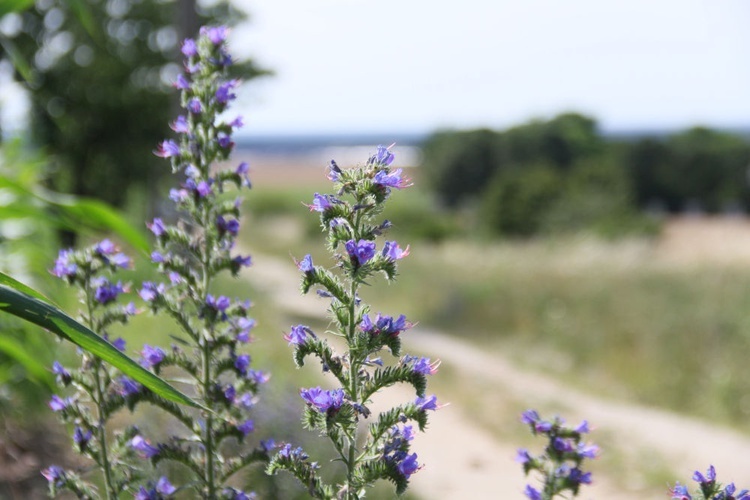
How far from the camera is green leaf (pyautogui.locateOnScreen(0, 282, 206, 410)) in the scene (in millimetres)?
1355

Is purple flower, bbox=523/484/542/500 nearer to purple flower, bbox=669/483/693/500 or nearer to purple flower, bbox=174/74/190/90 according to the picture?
Answer: purple flower, bbox=669/483/693/500

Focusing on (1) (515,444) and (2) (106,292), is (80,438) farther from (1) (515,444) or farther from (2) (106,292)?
(1) (515,444)

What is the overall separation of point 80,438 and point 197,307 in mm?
376

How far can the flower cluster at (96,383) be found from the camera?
1869mm

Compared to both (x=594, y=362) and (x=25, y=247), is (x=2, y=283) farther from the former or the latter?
(x=594, y=362)

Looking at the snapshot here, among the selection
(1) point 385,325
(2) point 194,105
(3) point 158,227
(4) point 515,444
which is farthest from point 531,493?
(4) point 515,444

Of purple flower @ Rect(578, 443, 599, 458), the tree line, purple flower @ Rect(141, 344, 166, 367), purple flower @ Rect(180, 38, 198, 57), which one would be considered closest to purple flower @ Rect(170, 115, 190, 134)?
purple flower @ Rect(180, 38, 198, 57)

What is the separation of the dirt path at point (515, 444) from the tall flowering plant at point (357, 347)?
370 cm

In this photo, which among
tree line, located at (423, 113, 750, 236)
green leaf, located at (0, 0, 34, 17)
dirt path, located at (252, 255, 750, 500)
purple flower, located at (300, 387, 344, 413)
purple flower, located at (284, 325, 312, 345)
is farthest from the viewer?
tree line, located at (423, 113, 750, 236)

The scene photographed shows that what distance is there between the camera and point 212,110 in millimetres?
1917

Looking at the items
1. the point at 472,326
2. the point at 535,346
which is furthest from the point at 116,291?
the point at 472,326

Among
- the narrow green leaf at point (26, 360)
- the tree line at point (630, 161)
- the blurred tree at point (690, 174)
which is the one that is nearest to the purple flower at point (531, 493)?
the narrow green leaf at point (26, 360)

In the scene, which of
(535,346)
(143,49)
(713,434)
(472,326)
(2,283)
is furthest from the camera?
(143,49)

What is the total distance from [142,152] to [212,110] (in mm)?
20322
